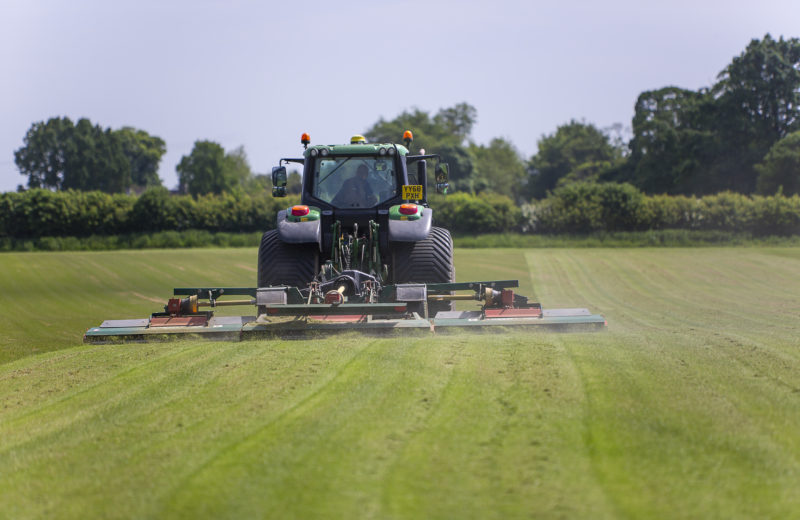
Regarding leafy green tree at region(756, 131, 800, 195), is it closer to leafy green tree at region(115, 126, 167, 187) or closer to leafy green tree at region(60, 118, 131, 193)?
leafy green tree at region(60, 118, 131, 193)

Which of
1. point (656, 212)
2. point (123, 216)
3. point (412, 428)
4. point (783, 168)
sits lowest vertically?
point (412, 428)

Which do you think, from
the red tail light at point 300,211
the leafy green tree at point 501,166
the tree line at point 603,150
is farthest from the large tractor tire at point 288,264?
the leafy green tree at point 501,166

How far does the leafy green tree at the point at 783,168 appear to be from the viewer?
59.3m

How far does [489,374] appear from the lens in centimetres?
697

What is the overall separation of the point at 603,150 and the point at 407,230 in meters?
86.5

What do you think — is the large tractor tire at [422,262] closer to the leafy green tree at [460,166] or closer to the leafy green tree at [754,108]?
the leafy green tree at [754,108]

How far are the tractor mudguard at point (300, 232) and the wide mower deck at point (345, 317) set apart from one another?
27.7 inches

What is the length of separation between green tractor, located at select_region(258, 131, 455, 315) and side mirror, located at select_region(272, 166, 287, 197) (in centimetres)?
2

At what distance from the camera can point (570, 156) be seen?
93688 mm

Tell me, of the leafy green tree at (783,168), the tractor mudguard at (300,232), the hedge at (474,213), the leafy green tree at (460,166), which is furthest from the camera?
the leafy green tree at (460,166)

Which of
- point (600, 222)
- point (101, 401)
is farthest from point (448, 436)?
point (600, 222)

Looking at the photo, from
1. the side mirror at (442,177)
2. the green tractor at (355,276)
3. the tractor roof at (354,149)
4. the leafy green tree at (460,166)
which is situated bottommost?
A: the green tractor at (355,276)

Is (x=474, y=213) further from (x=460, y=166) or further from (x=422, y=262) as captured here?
(x=422, y=262)

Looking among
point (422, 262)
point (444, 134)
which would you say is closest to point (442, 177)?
point (422, 262)
